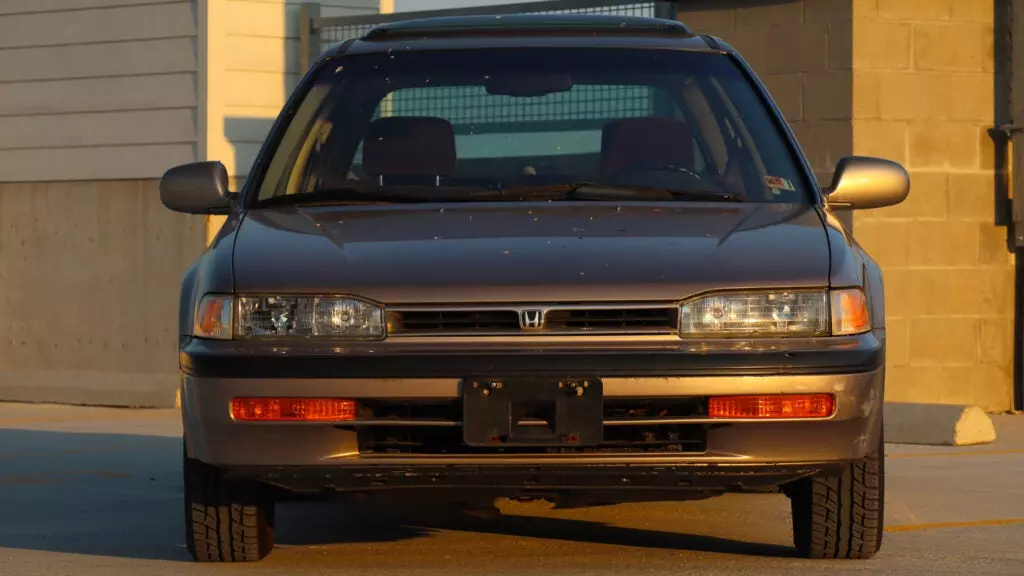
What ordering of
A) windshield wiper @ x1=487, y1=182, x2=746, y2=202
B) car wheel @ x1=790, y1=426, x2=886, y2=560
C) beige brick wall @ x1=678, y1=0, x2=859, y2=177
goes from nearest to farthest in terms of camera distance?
car wheel @ x1=790, y1=426, x2=886, y2=560
windshield wiper @ x1=487, y1=182, x2=746, y2=202
beige brick wall @ x1=678, y1=0, x2=859, y2=177

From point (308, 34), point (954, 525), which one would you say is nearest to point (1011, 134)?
point (308, 34)

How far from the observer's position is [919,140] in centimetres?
1364

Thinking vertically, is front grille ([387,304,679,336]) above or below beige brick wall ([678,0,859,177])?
below

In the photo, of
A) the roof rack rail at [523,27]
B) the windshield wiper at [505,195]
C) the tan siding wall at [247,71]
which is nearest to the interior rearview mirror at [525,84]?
the roof rack rail at [523,27]

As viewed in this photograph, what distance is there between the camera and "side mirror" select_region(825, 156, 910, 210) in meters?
6.32

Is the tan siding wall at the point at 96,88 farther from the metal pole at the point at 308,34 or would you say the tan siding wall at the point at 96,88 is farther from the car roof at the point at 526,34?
the car roof at the point at 526,34

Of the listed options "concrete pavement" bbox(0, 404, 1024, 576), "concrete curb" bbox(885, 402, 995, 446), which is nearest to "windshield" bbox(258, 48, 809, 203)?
"concrete pavement" bbox(0, 404, 1024, 576)

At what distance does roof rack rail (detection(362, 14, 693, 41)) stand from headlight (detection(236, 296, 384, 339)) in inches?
72.8

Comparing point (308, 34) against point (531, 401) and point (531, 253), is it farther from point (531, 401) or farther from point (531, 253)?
point (531, 401)

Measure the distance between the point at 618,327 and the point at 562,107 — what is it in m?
7.56

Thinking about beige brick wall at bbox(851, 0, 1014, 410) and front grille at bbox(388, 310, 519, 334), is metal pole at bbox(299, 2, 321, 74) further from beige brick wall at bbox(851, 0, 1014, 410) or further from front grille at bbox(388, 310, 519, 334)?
front grille at bbox(388, 310, 519, 334)

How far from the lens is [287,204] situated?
6191 millimetres

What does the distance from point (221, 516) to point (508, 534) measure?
1.24 meters

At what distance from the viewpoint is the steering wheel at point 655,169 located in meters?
6.34
